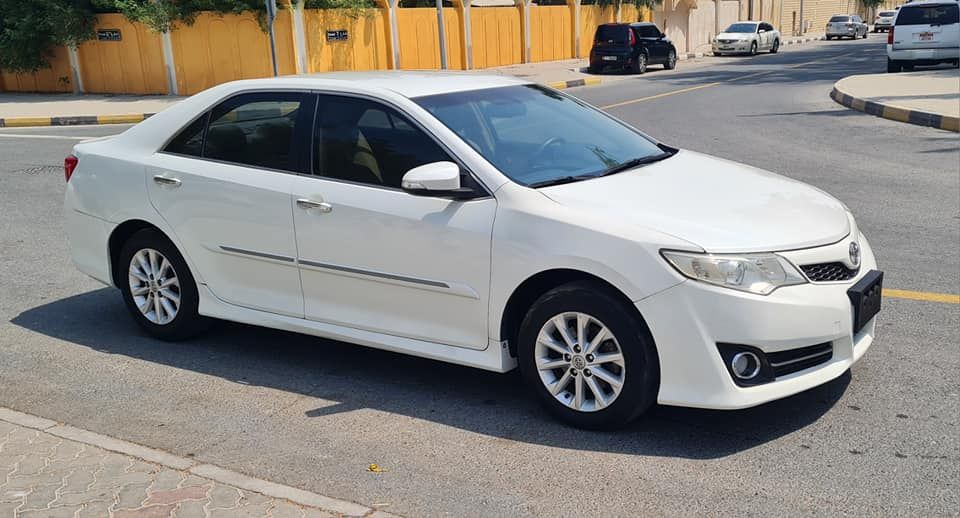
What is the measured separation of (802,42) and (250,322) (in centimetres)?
6609

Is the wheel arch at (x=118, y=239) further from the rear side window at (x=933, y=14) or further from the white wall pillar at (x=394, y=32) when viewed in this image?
the rear side window at (x=933, y=14)

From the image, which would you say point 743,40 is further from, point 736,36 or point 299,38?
point 299,38

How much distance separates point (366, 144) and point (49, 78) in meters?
27.7

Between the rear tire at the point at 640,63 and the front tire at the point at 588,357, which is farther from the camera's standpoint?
the rear tire at the point at 640,63

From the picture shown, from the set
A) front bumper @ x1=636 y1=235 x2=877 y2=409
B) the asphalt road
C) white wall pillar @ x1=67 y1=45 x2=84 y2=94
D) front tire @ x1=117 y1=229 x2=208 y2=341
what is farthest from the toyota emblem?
white wall pillar @ x1=67 y1=45 x2=84 y2=94

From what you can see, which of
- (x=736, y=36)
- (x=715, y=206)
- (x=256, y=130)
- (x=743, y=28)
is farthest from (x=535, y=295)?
(x=743, y=28)

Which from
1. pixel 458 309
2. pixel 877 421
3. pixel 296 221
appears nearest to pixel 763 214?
pixel 877 421

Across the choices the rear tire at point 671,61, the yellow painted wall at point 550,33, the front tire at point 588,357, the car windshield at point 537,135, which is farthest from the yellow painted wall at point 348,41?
the front tire at point 588,357

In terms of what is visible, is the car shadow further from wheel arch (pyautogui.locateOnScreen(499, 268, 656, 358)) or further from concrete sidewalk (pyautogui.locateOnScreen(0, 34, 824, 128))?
concrete sidewalk (pyautogui.locateOnScreen(0, 34, 824, 128))

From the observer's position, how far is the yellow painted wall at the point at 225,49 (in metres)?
26.7

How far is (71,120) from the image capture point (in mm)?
21812

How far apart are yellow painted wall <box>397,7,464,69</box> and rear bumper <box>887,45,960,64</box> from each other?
1363 centimetres

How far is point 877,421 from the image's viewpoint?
458 cm

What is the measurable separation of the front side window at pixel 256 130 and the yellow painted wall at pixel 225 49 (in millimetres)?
21643
